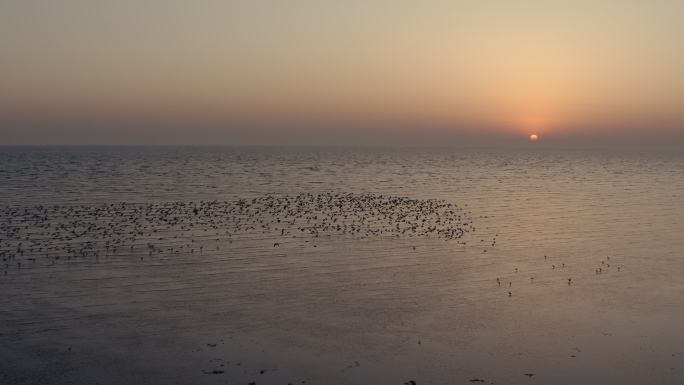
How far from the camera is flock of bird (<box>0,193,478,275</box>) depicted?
107ft

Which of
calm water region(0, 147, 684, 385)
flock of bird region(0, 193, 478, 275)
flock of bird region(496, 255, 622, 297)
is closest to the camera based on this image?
calm water region(0, 147, 684, 385)

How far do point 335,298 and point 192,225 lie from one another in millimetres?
20215

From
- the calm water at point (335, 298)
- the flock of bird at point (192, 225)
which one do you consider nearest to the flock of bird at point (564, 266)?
the calm water at point (335, 298)

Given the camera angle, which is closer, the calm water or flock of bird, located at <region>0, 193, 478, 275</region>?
the calm water

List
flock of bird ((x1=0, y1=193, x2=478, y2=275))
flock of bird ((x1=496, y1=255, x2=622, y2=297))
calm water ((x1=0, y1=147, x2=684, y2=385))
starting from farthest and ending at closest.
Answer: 1. flock of bird ((x1=0, y1=193, x2=478, y2=275))
2. flock of bird ((x1=496, y1=255, x2=622, y2=297))
3. calm water ((x1=0, y1=147, x2=684, y2=385))

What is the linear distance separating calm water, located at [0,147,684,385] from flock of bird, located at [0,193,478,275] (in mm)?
222

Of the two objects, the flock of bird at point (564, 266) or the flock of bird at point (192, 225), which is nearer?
the flock of bird at point (564, 266)

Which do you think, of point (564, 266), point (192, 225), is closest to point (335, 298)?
point (564, 266)

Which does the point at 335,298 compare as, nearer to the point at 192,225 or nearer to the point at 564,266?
the point at 564,266

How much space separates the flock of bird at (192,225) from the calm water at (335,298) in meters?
0.22

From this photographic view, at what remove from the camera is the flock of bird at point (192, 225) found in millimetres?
32562

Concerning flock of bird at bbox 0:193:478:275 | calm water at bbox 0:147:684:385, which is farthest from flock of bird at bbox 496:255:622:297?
flock of bird at bbox 0:193:478:275

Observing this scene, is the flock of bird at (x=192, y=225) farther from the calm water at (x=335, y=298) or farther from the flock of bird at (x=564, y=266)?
the flock of bird at (x=564, y=266)

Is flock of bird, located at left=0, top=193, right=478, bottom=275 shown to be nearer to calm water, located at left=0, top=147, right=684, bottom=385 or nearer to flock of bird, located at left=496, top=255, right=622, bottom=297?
calm water, located at left=0, top=147, right=684, bottom=385
